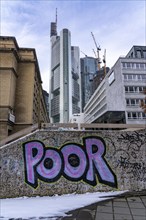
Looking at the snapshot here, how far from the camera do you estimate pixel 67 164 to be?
563 centimetres

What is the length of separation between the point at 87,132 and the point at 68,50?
166m

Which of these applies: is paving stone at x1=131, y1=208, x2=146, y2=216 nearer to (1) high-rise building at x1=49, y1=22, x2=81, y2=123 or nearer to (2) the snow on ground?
(2) the snow on ground

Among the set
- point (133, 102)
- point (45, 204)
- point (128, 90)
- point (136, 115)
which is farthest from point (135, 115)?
point (45, 204)

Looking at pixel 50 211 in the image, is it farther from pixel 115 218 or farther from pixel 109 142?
pixel 109 142

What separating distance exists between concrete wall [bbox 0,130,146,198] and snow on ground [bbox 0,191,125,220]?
27 cm

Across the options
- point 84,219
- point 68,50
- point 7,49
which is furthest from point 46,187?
point 68,50

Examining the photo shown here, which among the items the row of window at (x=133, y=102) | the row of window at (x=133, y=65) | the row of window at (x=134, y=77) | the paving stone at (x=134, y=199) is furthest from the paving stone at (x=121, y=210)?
the row of window at (x=133, y=65)

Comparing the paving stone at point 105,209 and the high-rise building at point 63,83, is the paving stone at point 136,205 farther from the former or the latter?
the high-rise building at point 63,83

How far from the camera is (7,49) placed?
2080 cm

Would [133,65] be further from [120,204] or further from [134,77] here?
[120,204]

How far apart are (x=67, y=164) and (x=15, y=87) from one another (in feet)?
64.7

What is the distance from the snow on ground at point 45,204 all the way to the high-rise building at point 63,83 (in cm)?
14141

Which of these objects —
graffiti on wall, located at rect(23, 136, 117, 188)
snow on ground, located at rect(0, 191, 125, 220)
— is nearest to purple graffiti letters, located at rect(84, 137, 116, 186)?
graffiti on wall, located at rect(23, 136, 117, 188)

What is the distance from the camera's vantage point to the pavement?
372 cm
